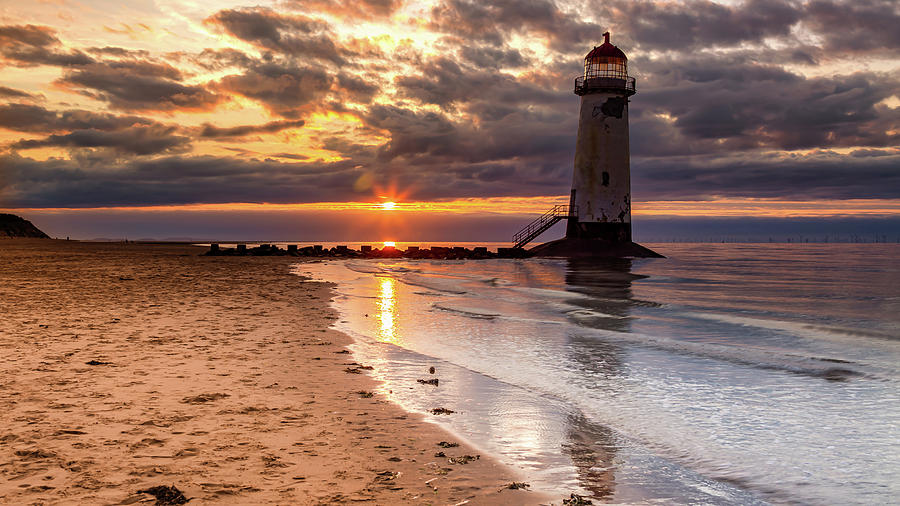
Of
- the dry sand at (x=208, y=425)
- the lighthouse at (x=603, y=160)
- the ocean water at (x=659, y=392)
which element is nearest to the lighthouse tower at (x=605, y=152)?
the lighthouse at (x=603, y=160)

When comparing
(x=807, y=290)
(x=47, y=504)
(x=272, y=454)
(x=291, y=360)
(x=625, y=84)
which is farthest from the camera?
(x=625, y=84)

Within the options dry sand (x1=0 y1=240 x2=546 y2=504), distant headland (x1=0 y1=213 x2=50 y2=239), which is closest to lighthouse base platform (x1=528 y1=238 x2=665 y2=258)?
dry sand (x1=0 y1=240 x2=546 y2=504)

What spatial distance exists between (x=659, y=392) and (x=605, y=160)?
36.9 m

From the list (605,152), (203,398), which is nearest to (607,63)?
(605,152)

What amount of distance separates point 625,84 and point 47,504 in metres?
44.8

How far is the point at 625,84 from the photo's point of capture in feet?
141

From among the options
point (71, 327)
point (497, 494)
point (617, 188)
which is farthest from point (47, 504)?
point (617, 188)

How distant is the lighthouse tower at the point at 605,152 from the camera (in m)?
42.9

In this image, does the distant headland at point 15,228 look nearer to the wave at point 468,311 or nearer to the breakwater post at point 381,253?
the breakwater post at point 381,253

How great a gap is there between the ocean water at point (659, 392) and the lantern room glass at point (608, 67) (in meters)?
28.1

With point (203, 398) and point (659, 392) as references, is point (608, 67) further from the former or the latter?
point (203, 398)

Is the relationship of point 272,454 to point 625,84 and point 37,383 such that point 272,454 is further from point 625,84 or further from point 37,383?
point 625,84

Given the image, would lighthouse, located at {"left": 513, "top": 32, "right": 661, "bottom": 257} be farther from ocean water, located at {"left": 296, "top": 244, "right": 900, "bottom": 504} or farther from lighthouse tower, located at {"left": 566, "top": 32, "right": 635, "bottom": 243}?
ocean water, located at {"left": 296, "top": 244, "right": 900, "bottom": 504}

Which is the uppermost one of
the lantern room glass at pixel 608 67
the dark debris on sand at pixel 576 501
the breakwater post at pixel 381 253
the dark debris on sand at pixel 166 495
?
the lantern room glass at pixel 608 67
